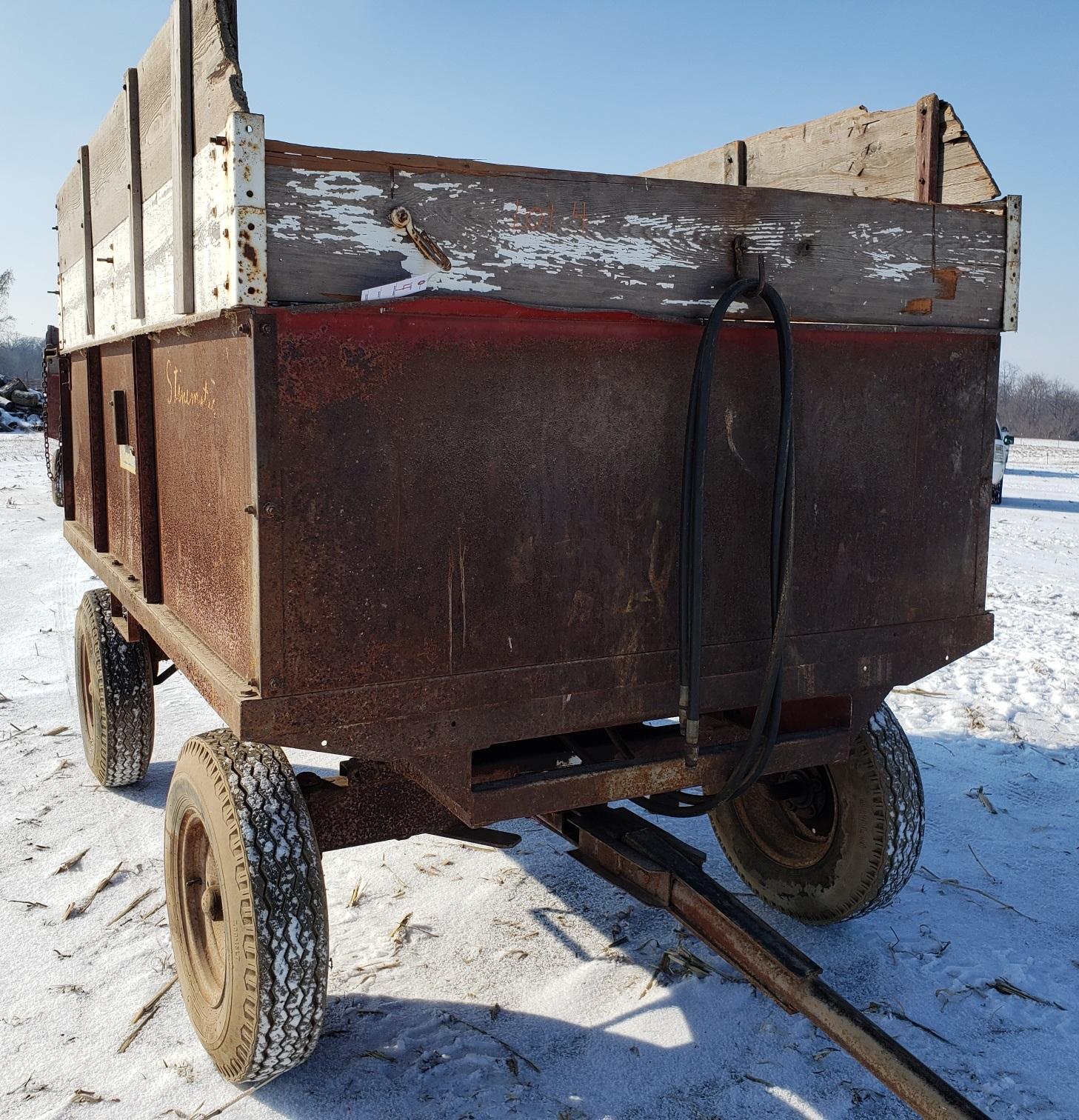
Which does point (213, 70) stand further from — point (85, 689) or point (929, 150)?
point (85, 689)

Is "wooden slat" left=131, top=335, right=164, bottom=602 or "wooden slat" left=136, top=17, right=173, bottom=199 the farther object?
"wooden slat" left=131, top=335, right=164, bottom=602

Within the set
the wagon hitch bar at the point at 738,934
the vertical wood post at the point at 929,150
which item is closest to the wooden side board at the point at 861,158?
the vertical wood post at the point at 929,150

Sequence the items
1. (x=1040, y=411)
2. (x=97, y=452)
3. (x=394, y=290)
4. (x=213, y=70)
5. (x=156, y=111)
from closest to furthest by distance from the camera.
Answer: (x=394, y=290) → (x=213, y=70) → (x=156, y=111) → (x=97, y=452) → (x=1040, y=411)

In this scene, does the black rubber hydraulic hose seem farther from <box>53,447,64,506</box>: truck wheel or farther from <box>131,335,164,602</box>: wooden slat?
<box>53,447,64,506</box>: truck wheel

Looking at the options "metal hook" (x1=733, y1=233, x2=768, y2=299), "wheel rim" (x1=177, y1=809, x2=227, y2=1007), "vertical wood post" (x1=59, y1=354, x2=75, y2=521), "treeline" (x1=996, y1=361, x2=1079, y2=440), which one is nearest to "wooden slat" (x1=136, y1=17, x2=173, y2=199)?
"metal hook" (x1=733, y1=233, x2=768, y2=299)

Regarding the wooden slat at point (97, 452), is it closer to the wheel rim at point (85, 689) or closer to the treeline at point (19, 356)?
the wheel rim at point (85, 689)

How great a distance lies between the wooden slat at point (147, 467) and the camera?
3365 millimetres

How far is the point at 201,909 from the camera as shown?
2910 millimetres

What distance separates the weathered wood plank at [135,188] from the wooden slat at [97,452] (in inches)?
43.8

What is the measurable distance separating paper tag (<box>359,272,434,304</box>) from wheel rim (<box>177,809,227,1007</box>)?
149 centimetres

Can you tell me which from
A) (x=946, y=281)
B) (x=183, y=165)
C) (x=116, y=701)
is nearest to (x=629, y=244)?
(x=946, y=281)

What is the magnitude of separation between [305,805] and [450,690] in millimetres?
544

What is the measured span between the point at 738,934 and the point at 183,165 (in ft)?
7.70

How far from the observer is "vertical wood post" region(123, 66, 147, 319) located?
3.15 m
